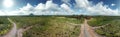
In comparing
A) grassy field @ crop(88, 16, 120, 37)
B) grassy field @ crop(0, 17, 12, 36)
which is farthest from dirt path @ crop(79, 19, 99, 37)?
grassy field @ crop(0, 17, 12, 36)

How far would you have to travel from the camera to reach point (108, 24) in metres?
4.02

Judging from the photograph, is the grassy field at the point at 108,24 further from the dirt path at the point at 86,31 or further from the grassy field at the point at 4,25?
the grassy field at the point at 4,25

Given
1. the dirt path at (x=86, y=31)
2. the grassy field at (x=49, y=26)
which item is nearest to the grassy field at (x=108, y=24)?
the dirt path at (x=86, y=31)

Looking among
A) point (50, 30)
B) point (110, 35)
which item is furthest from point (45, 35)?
point (110, 35)

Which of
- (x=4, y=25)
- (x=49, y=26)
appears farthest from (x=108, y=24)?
(x=4, y=25)

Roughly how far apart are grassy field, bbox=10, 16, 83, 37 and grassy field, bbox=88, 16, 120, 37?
1.06 feet

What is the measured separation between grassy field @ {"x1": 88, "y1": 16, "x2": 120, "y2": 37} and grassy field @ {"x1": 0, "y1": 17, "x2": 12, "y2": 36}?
1.45m

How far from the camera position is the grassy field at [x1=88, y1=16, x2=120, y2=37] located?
3982 millimetres

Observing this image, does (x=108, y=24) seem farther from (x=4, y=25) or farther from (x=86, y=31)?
(x=4, y=25)

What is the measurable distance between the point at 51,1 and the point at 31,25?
0.56 m

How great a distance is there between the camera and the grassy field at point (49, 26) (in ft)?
13.0

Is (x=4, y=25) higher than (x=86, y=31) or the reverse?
higher

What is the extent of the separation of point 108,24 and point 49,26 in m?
1.06

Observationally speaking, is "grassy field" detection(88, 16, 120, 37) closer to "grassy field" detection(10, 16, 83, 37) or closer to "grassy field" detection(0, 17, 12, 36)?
"grassy field" detection(10, 16, 83, 37)
